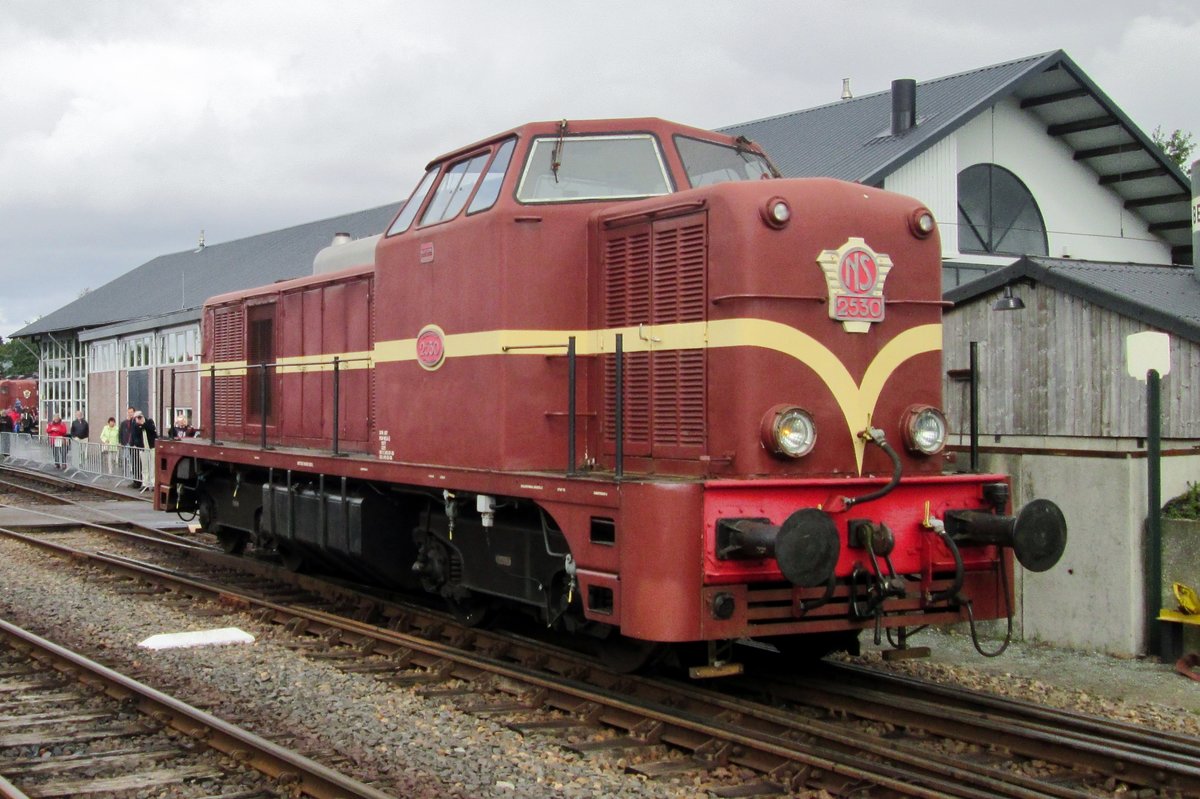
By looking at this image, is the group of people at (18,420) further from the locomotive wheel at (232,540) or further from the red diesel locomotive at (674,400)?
the red diesel locomotive at (674,400)

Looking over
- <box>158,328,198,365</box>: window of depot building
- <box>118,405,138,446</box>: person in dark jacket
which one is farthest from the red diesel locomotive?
<box>118,405,138,446</box>: person in dark jacket

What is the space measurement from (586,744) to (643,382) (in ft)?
6.85

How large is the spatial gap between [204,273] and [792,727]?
37.5m

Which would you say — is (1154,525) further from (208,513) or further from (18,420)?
(18,420)

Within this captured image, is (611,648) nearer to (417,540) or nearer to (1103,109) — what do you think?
(417,540)

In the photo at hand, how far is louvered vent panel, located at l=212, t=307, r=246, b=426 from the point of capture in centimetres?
1191

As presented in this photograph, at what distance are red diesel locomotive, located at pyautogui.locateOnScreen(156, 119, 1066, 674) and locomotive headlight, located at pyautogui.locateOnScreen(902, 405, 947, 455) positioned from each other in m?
0.02

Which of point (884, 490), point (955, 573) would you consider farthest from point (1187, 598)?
point (884, 490)

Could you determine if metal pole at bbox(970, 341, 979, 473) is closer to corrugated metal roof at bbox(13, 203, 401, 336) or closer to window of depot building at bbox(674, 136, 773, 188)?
window of depot building at bbox(674, 136, 773, 188)

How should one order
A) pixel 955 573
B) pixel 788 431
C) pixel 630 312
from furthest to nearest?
pixel 630 312, pixel 955 573, pixel 788 431

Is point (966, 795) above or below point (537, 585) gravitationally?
below

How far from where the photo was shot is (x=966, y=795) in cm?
480

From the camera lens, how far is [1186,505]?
8555mm

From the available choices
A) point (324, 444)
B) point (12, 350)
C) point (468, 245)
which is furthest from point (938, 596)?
point (12, 350)
